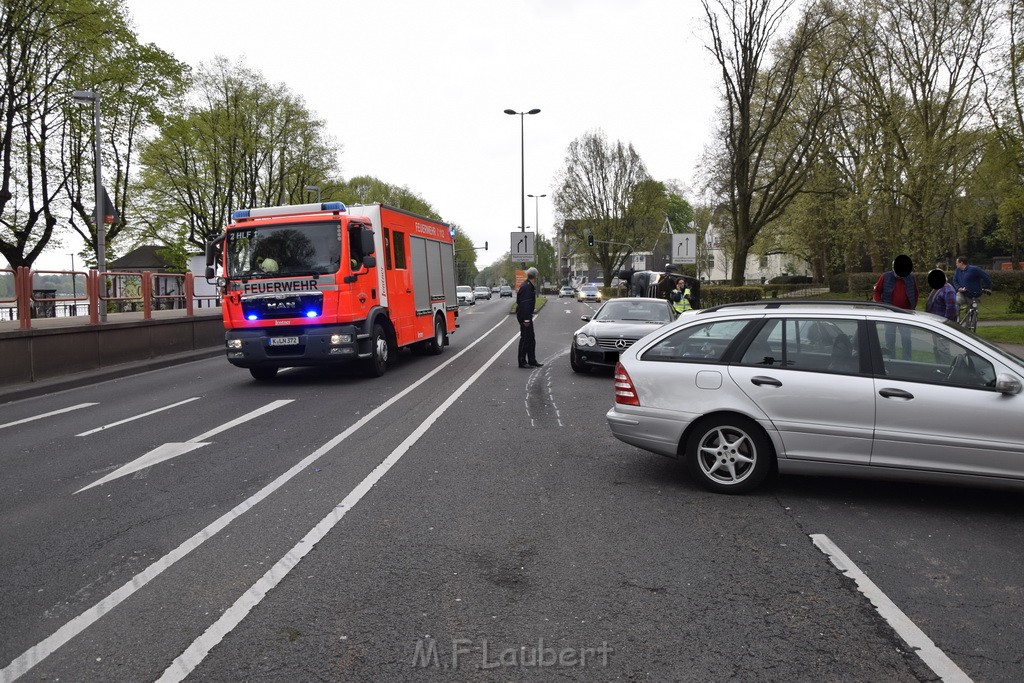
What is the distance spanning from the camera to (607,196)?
6712cm

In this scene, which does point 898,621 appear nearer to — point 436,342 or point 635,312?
point 635,312

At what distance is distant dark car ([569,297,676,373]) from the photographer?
12.6 m

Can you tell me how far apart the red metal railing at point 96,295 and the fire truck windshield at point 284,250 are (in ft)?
13.6

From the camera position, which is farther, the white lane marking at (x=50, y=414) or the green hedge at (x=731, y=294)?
the green hedge at (x=731, y=294)

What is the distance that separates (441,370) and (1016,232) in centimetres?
4357

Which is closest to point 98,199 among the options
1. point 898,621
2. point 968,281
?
point 898,621

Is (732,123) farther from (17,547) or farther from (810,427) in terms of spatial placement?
(17,547)

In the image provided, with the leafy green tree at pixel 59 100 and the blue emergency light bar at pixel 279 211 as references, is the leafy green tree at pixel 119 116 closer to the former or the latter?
the leafy green tree at pixel 59 100

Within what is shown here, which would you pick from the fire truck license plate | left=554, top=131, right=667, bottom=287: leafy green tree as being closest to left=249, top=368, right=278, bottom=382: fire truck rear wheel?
the fire truck license plate

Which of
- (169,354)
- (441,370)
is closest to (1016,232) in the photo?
(441,370)

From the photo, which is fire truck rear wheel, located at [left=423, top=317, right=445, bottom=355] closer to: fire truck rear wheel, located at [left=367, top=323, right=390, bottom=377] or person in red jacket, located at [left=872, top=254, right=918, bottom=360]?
fire truck rear wheel, located at [left=367, top=323, right=390, bottom=377]

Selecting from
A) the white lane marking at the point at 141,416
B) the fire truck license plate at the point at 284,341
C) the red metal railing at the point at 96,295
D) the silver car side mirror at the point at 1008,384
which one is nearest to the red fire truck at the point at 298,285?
the fire truck license plate at the point at 284,341

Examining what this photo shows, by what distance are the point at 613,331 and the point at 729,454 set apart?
24.0 ft

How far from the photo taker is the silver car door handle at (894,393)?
512cm
